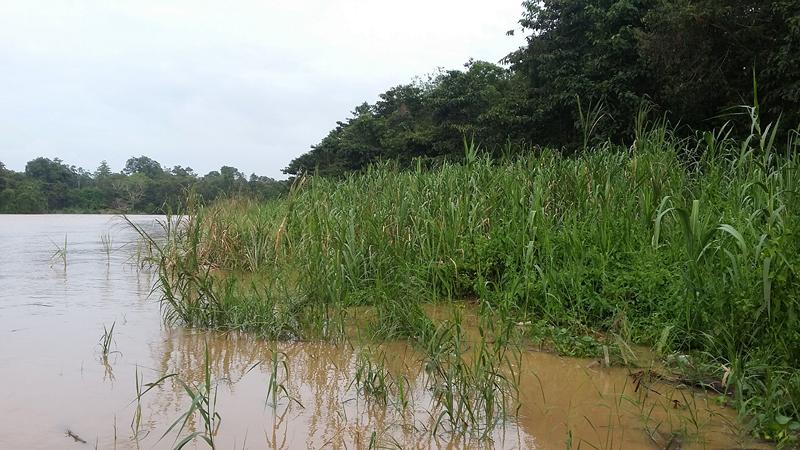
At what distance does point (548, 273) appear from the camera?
385 cm

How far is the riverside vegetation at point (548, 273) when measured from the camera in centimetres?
251

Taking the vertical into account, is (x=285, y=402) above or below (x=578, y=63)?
below

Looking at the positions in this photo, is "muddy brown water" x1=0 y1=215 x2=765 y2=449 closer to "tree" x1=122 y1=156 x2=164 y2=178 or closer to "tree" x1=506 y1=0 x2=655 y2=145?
"tree" x1=506 y1=0 x2=655 y2=145

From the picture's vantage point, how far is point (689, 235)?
275cm

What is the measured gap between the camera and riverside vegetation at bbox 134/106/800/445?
251 cm

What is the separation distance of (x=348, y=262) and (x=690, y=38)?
1066 centimetres

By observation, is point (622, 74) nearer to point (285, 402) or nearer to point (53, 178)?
point (285, 402)

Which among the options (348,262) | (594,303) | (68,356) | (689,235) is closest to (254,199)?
(348,262)

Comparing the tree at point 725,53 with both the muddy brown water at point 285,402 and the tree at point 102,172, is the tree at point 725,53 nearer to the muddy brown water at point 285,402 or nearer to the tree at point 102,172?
the muddy brown water at point 285,402

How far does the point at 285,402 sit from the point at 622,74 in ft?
46.8

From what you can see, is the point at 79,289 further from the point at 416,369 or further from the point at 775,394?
the point at 775,394

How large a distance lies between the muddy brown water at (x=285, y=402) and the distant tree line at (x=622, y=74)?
3.07 meters

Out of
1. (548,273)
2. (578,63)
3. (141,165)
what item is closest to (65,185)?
(141,165)

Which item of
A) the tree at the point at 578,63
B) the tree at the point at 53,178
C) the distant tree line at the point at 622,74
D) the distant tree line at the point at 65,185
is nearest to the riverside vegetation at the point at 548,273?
the distant tree line at the point at 622,74
